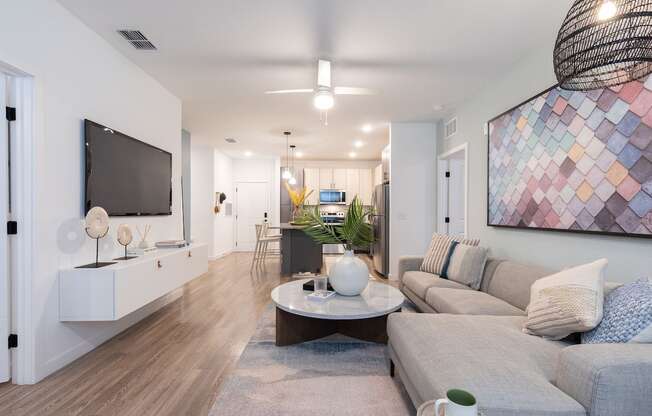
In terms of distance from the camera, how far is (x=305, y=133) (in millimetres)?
5945

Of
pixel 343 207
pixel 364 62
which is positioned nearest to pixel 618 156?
pixel 364 62

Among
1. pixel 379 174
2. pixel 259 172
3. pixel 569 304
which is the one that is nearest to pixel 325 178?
pixel 259 172

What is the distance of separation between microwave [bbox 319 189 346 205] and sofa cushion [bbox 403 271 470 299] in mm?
4938

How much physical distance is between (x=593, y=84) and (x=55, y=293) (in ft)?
11.3

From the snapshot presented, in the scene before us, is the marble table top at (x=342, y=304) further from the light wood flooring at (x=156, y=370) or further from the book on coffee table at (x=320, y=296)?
the light wood flooring at (x=156, y=370)

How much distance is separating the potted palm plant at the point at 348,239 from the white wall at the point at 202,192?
15.3ft

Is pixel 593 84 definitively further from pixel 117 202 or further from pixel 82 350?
pixel 82 350

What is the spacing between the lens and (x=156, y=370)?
2.28 m

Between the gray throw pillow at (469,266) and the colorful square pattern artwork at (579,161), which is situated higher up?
the colorful square pattern artwork at (579,161)

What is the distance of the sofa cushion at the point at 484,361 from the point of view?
1159mm

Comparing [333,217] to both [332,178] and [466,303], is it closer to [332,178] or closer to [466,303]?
[332,178]

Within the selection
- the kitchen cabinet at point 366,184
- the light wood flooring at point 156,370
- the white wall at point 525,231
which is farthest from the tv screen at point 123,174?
the kitchen cabinet at point 366,184

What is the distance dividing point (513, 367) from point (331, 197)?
7274 millimetres

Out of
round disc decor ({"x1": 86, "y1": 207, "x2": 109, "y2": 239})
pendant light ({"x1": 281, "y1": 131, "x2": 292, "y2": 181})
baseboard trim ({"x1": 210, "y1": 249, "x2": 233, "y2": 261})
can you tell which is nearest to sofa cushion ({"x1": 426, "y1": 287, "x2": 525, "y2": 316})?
round disc decor ({"x1": 86, "y1": 207, "x2": 109, "y2": 239})
